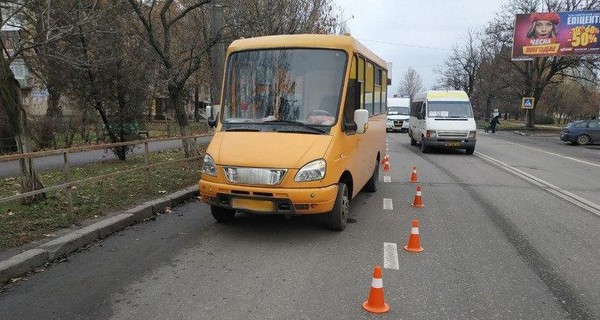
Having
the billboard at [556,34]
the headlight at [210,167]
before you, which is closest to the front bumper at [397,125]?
the billboard at [556,34]

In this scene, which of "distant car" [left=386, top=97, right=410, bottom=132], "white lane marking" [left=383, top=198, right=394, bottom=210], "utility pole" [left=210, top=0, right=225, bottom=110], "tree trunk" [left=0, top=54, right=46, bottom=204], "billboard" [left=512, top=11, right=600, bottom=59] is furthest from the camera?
"distant car" [left=386, top=97, right=410, bottom=132]

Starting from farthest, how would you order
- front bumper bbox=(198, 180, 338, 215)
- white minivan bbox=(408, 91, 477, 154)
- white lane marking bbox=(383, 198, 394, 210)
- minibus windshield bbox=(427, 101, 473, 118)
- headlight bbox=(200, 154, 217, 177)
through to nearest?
minibus windshield bbox=(427, 101, 473, 118) < white minivan bbox=(408, 91, 477, 154) < white lane marking bbox=(383, 198, 394, 210) < headlight bbox=(200, 154, 217, 177) < front bumper bbox=(198, 180, 338, 215)

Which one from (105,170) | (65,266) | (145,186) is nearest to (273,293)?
(65,266)

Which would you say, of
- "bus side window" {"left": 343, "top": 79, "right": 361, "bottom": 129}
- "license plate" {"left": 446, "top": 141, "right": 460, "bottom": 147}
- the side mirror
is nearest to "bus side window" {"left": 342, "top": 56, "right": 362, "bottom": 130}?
"bus side window" {"left": 343, "top": 79, "right": 361, "bottom": 129}

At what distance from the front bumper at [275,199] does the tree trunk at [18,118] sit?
3.17 m

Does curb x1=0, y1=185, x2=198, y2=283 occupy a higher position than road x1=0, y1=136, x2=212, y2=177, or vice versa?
road x1=0, y1=136, x2=212, y2=177

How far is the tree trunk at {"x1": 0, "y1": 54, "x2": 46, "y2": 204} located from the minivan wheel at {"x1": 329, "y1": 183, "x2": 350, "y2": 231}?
4.65 meters

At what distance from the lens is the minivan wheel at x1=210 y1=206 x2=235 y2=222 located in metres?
6.46

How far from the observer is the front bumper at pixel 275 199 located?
540 cm

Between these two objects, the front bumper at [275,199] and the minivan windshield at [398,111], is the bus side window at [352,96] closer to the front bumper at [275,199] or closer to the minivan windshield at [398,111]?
the front bumper at [275,199]

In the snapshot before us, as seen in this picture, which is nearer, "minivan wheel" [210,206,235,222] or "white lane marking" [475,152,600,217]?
"minivan wheel" [210,206,235,222]

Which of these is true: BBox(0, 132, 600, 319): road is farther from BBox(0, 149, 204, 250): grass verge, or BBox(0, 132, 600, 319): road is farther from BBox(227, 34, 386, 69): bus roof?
BBox(227, 34, 386, 69): bus roof

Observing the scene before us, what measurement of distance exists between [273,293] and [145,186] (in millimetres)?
5145

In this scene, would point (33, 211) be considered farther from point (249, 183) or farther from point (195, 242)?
point (249, 183)
